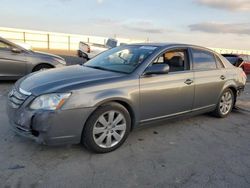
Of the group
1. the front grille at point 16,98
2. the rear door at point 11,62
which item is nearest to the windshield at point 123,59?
the front grille at point 16,98

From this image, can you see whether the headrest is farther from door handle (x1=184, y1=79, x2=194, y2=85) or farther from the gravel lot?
the gravel lot

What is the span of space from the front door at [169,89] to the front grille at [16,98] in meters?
1.64

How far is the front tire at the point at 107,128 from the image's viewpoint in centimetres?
344

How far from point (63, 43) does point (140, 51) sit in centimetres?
2996

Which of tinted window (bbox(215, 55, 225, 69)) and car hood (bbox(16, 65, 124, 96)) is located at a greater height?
tinted window (bbox(215, 55, 225, 69))

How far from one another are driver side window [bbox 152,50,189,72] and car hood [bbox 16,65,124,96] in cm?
98

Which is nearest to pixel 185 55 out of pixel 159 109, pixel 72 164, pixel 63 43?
pixel 159 109

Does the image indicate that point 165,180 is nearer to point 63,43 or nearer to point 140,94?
point 140,94

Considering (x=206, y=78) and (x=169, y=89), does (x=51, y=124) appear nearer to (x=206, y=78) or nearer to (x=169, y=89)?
(x=169, y=89)

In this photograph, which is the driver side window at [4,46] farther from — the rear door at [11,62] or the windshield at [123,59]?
the windshield at [123,59]

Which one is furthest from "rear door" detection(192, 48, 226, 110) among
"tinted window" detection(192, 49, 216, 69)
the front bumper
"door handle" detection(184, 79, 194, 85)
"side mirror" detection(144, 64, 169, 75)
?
the front bumper

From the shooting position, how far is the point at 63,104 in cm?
319

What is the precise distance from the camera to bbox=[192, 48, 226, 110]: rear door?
477 centimetres

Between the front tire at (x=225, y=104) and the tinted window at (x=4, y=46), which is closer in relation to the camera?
the front tire at (x=225, y=104)
